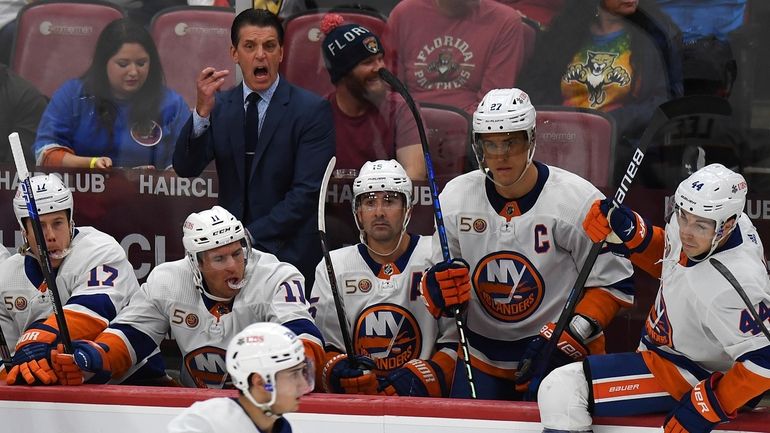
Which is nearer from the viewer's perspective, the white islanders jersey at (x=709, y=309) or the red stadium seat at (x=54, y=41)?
the white islanders jersey at (x=709, y=309)

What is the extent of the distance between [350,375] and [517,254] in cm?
64

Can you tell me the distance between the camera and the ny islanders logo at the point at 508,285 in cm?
418

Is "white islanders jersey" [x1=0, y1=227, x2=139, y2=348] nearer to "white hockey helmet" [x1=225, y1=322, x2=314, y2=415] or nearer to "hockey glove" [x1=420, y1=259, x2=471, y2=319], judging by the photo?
"hockey glove" [x1=420, y1=259, x2=471, y2=319]

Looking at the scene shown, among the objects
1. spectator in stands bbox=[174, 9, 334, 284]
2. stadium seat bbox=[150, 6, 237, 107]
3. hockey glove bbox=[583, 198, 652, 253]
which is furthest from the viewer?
stadium seat bbox=[150, 6, 237, 107]

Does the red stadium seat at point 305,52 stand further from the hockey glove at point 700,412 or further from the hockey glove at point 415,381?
the hockey glove at point 700,412

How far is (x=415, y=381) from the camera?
161 inches

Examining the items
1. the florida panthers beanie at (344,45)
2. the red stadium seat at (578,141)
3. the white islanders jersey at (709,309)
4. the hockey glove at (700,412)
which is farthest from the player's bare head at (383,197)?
the hockey glove at (700,412)

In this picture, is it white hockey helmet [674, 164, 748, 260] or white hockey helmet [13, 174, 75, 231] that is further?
white hockey helmet [13, 174, 75, 231]

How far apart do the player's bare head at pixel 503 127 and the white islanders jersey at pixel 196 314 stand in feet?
2.30

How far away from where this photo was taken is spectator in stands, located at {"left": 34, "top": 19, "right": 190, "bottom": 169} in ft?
17.1

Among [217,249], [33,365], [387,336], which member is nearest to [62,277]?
[33,365]

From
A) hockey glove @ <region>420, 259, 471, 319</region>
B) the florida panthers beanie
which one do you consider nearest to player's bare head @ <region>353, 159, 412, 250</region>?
hockey glove @ <region>420, 259, 471, 319</region>

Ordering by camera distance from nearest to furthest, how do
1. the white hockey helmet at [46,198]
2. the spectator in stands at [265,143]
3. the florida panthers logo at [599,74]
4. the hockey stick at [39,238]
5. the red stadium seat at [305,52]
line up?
the hockey stick at [39,238], the white hockey helmet at [46,198], the spectator in stands at [265,143], the florida panthers logo at [599,74], the red stadium seat at [305,52]

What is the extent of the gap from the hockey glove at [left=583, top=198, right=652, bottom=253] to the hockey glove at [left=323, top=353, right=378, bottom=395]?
79 centimetres
